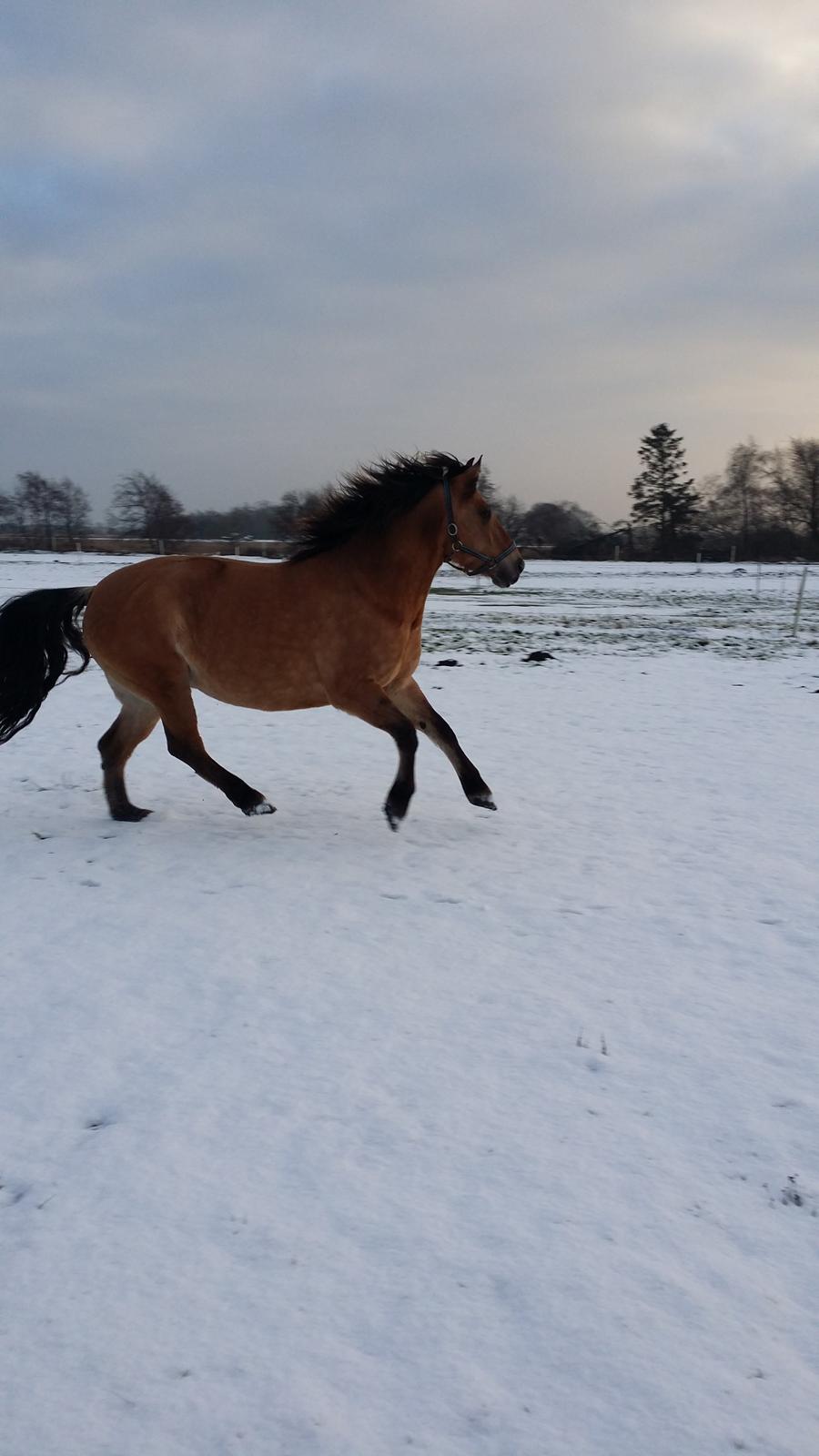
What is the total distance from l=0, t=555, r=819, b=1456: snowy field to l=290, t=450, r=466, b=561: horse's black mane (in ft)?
5.71

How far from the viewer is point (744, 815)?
Result: 584 cm

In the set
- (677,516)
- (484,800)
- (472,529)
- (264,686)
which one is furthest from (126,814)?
(677,516)

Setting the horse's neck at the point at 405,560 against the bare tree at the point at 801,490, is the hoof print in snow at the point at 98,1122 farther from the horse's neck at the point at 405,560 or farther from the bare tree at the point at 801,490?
the bare tree at the point at 801,490

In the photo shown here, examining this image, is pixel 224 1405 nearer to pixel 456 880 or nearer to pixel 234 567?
pixel 456 880

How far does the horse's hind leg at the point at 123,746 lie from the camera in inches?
226

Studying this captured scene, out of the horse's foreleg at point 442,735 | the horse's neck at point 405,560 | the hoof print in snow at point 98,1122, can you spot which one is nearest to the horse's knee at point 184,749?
the horse's foreleg at point 442,735

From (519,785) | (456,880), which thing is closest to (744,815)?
(519,785)

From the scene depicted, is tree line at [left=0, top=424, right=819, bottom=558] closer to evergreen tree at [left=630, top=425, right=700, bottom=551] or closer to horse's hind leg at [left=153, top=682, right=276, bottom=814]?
evergreen tree at [left=630, top=425, right=700, bottom=551]

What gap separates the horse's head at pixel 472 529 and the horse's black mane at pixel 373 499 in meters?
0.09

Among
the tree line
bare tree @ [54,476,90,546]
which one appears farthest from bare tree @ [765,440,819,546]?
bare tree @ [54,476,90,546]

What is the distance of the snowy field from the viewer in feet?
5.82

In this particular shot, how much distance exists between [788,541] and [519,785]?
79.7 meters

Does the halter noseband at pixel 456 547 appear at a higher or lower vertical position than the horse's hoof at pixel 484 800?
higher

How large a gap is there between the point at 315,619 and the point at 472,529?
Answer: 1088 mm
